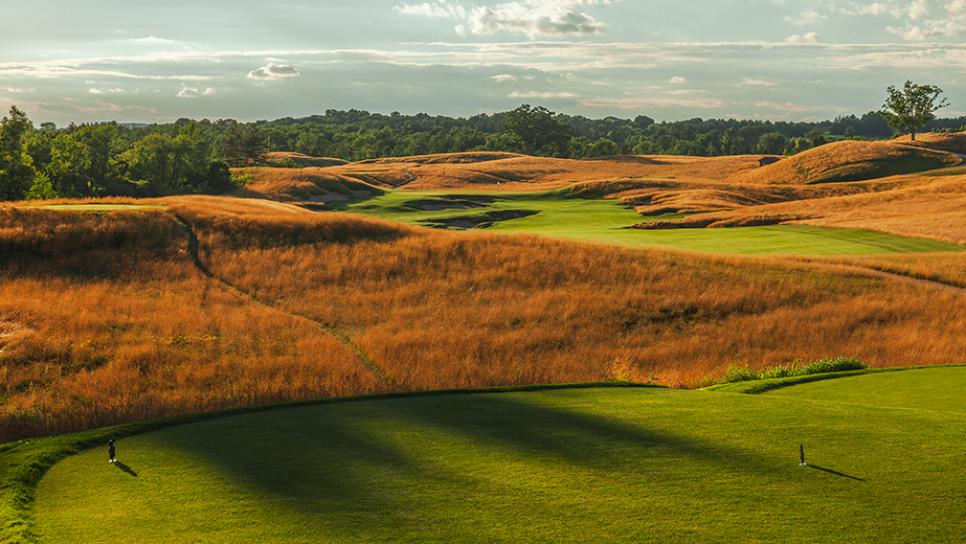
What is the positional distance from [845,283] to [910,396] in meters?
19.9

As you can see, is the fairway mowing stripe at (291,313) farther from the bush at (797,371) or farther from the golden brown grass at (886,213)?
the golden brown grass at (886,213)

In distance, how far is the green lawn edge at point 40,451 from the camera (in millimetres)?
8131

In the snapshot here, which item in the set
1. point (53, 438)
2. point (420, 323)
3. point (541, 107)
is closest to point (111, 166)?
point (420, 323)

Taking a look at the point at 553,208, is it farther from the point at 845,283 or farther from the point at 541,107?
the point at 541,107

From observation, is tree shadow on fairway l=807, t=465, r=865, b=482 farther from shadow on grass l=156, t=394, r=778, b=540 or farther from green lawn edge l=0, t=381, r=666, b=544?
green lawn edge l=0, t=381, r=666, b=544

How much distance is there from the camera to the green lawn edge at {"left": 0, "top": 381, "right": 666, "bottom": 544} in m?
8.13

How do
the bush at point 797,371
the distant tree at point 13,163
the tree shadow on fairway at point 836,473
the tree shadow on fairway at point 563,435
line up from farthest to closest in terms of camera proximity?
the distant tree at point 13,163
the bush at point 797,371
the tree shadow on fairway at point 563,435
the tree shadow on fairway at point 836,473

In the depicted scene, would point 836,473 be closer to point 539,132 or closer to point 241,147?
point 241,147

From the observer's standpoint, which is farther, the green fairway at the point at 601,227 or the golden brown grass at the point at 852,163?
the golden brown grass at the point at 852,163

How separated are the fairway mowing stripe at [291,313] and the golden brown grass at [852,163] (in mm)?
76795

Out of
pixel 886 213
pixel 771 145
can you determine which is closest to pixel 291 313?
pixel 886 213

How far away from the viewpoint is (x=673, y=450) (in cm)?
989

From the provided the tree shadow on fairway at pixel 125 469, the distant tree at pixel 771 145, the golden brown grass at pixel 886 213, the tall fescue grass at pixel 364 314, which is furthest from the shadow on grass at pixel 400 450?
the distant tree at pixel 771 145

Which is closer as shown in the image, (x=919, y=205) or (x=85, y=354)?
(x=85, y=354)
